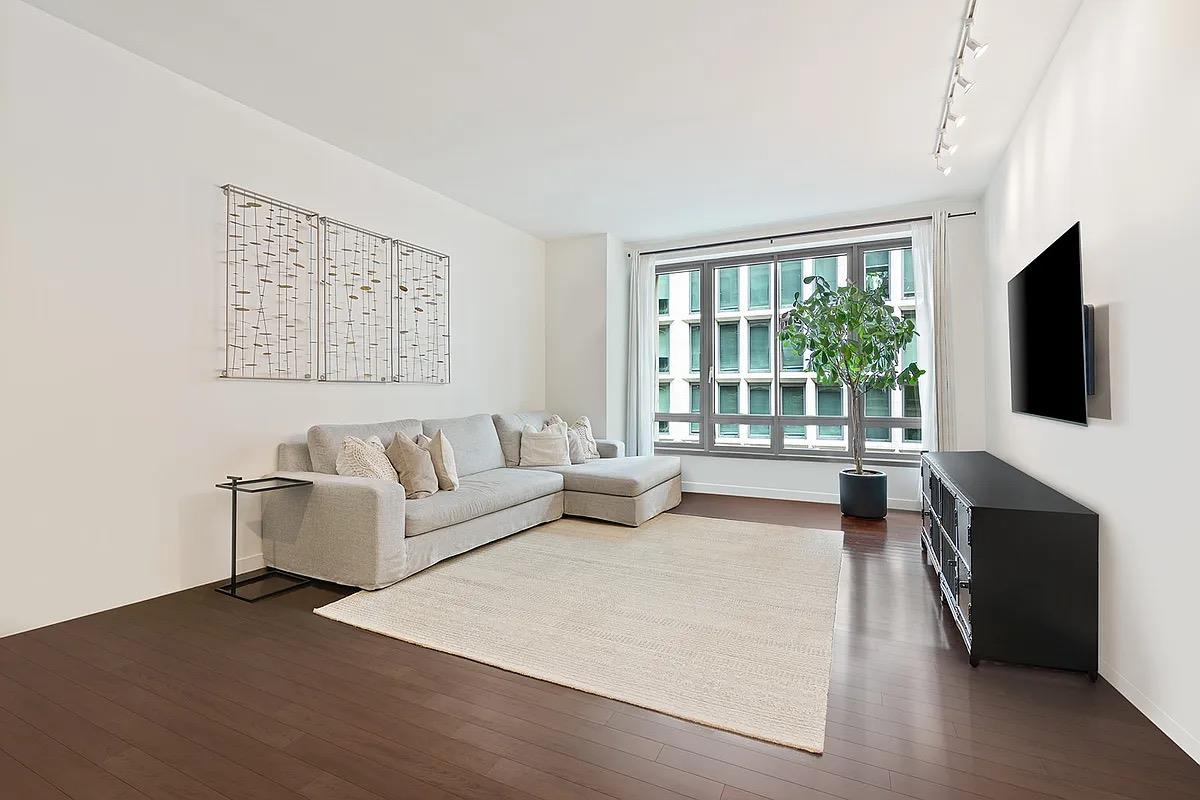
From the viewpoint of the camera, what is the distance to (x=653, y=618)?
282cm

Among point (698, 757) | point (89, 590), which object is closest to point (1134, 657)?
point (698, 757)

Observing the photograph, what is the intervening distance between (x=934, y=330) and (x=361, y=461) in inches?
189

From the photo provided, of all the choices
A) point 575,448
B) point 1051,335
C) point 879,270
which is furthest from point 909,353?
point 575,448

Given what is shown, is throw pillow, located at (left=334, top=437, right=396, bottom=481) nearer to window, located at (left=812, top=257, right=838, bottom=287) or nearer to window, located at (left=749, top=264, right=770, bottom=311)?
window, located at (left=749, top=264, right=770, bottom=311)

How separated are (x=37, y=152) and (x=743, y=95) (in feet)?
11.5

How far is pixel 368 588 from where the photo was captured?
10.5ft

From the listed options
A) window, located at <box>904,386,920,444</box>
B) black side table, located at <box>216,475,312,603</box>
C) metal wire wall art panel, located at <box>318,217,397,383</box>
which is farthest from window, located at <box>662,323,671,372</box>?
black side table, located at <box>216,475,312,603</box>

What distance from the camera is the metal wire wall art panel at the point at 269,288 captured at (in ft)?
11.3

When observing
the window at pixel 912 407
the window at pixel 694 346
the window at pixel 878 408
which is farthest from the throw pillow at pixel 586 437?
the window at pixel 912 407

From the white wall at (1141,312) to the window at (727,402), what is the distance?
359cm

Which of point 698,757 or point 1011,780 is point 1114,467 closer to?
point 1011,780

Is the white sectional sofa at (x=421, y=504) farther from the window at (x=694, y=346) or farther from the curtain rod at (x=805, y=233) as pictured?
the curtain rod at (x=805, y=233)

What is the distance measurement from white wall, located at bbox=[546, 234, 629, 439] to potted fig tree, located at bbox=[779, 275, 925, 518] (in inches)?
76.7

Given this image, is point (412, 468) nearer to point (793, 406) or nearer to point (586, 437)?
point (586, 437)
